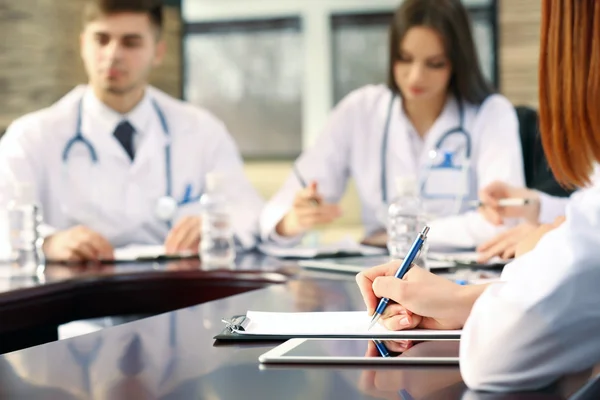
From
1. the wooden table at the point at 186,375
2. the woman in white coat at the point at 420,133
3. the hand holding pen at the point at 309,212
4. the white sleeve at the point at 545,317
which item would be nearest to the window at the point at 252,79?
the woman in white coat at the point at 420,133

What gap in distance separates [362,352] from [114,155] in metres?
1.81

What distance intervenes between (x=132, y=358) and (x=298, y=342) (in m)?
0.18

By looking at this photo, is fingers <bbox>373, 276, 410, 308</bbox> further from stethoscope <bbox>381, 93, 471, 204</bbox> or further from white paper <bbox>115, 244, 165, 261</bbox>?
stethoscope <bbox>381, 93, 471, 204</bbox>

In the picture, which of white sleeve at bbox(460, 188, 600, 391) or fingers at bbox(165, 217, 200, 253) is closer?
white sleeve at bbox(460, 188, 600, 391)

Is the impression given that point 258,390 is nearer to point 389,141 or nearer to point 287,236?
point 287,236

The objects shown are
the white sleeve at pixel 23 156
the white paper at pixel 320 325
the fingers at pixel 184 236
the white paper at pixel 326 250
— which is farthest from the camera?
the white sleeve at pixel 23 156

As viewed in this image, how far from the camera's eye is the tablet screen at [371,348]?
2.88 ft

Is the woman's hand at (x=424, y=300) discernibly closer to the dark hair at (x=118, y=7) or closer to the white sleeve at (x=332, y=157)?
the white sleeve at (x=332, y=157)

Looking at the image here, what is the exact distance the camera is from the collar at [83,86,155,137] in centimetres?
260

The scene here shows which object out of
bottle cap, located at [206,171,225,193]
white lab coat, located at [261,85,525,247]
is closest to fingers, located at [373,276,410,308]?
bottle cap, located at [206,171,225,193]

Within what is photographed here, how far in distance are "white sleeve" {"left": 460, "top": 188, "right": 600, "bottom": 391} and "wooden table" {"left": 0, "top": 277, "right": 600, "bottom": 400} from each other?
0.07 feet

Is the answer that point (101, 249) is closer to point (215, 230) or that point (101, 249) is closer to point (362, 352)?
point (215, 230)

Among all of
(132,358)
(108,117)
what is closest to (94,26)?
(108,117)

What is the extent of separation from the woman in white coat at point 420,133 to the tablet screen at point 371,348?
1.34 meters
